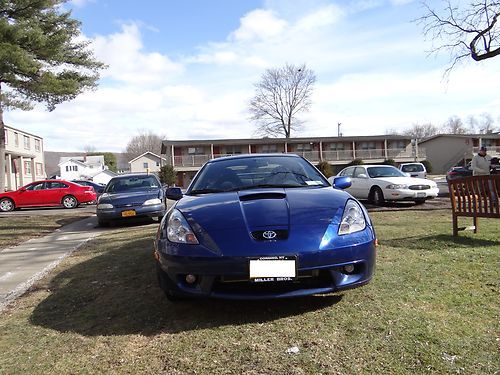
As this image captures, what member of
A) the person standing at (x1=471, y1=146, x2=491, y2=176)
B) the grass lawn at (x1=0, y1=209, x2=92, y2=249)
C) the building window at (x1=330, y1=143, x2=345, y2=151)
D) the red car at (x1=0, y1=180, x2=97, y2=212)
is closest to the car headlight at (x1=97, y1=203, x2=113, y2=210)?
the grass lawn at (x1=0, y1=209, x2=92, y2=249)

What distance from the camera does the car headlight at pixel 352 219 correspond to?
133 inches

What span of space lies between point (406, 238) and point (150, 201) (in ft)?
21.5

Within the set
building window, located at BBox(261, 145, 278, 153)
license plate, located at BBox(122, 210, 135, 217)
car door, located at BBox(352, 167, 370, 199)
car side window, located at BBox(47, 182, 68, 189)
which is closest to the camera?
license plate, located at BBox(122, 210, 135, 217)

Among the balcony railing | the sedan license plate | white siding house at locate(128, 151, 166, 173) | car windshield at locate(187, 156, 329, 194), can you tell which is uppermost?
white siding house at locate(128, 151, 166, 173)

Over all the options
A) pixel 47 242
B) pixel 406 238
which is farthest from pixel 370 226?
pixel 47 242

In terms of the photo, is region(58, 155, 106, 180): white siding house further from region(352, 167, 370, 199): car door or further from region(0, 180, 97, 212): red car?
region(352, 167, 370, 199): car door

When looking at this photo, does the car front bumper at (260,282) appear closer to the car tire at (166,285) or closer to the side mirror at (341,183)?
the car tire at (166,285)

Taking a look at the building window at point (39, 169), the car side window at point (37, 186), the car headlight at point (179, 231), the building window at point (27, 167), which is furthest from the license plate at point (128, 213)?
the building window at point (39, 169)

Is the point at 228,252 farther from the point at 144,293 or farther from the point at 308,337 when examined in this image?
the point at 144,293

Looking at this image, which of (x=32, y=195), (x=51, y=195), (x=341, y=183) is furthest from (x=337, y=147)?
(x=341, y=183)

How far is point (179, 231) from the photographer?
3459 millimetres

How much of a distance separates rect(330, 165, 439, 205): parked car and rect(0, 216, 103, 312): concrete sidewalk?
803 centimetres

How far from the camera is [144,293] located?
168 inches

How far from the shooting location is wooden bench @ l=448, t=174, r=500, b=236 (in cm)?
613
